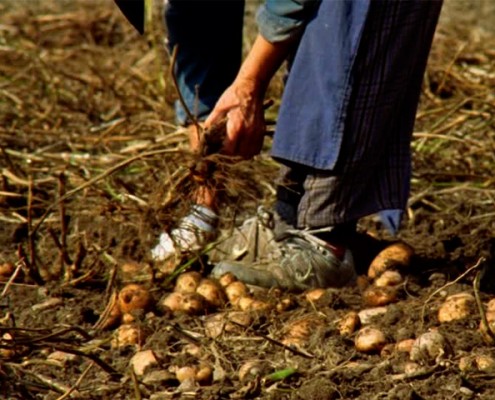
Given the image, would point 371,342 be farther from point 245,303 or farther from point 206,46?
point 206,46

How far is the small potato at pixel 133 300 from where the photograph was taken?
2.29 metres

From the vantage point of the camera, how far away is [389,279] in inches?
93.8

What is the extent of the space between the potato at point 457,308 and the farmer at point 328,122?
0.28m

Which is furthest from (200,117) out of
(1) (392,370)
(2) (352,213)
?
(1) (392,370)

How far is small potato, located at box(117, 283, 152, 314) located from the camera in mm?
2289

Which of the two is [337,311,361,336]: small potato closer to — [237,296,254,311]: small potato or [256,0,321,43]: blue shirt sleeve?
[237,296,254,311]: small potato

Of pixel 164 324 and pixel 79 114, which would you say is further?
pixel 79 114

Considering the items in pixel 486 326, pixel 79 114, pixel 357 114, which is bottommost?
pixel 79 114

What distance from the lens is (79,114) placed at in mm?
3676

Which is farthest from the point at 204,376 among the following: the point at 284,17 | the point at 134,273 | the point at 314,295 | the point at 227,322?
the point at 284,17

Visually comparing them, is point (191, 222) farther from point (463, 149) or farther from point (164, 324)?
point (463, 149)

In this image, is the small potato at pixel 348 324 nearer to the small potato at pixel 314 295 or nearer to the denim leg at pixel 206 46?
the small potato at pixel 314 295

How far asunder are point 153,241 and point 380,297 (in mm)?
527

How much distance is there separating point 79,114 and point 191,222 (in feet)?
4.30
